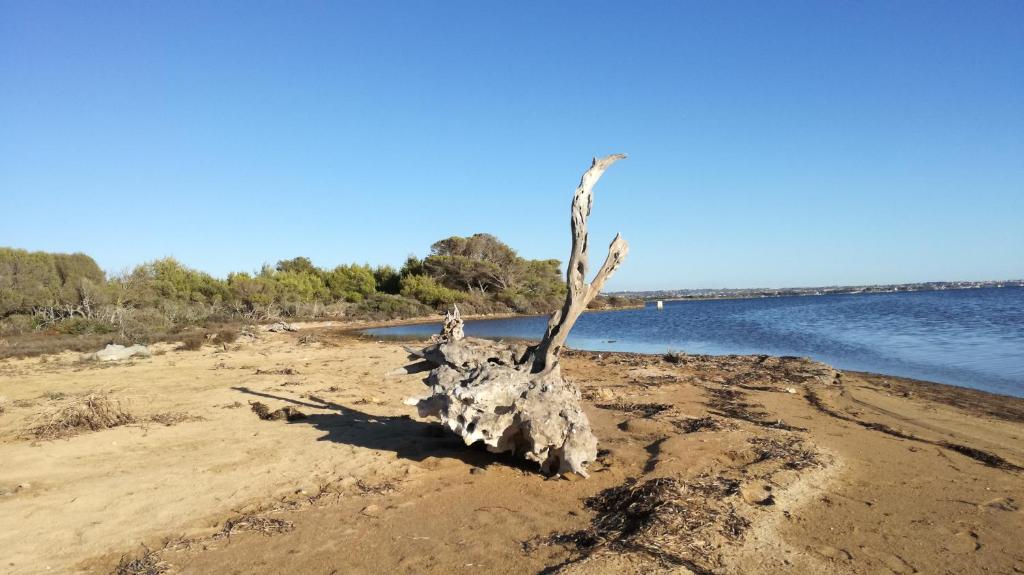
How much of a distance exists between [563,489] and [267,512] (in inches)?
93.1

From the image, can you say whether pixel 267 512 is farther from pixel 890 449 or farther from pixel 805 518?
pixel 890 449

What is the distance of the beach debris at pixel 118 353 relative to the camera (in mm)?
12766

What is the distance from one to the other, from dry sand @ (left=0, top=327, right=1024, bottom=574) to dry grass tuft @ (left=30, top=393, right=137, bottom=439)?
17 centimetres

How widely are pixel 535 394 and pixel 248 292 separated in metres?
36.3

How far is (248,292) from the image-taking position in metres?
36.3

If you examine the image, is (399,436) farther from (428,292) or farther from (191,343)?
(428,292)

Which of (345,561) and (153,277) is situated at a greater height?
(153,277)

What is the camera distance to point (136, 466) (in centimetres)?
525

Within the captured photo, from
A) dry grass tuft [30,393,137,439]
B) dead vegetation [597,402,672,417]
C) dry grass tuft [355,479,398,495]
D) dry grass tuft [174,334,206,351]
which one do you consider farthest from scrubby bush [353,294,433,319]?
dry grass tuft [355,479,398,495]

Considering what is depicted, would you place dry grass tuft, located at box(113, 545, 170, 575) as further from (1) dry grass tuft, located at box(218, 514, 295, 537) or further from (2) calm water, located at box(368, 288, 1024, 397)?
(2) calm water, located at box(368, 288, 1024, 397)

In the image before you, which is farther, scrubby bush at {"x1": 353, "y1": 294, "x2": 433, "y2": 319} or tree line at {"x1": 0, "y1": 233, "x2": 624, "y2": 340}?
scrubby bush at {"x1": 353, "y1": 294, "x2": 433, "y2": 319}

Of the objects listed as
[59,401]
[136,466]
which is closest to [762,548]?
[136,466]

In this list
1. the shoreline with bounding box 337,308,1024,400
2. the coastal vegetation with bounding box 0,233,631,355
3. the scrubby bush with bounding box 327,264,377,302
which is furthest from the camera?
the scrubby bush with bounding box 327,264,377,302

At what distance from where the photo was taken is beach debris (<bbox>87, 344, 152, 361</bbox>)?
41.9ft
